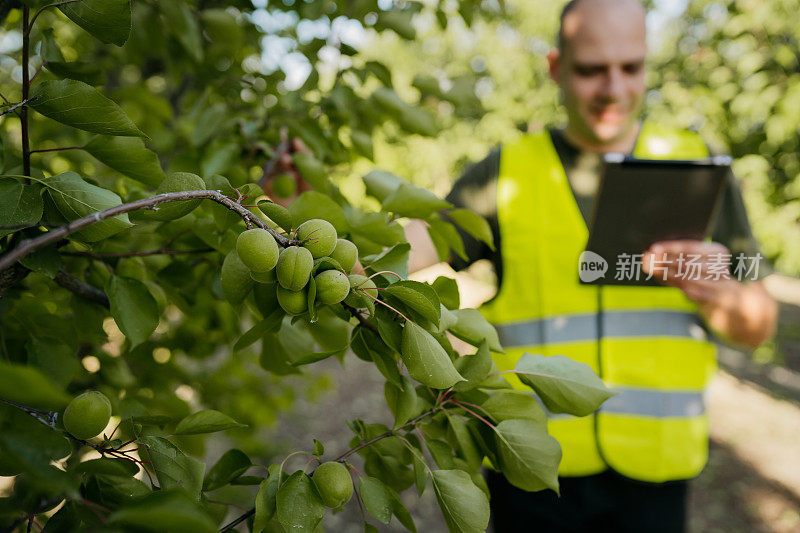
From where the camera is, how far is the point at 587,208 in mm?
1357

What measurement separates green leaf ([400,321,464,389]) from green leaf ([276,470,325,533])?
0.16 metres

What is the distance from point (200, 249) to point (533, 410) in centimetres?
50

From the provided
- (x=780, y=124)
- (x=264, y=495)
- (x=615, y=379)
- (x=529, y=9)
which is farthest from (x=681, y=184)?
(x=529, y=9)

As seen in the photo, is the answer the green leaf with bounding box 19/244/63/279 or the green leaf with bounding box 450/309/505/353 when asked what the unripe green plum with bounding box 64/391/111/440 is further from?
the green leaf with bounding box 450/309/505/353

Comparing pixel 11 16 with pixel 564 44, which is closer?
pixel 11 16

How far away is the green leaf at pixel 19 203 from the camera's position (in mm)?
504

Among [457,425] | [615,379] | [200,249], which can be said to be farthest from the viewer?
[615,379]

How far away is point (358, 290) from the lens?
498 millimetres

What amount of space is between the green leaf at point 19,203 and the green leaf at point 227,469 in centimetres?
33

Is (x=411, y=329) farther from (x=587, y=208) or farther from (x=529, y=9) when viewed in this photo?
(x=529, y=9)

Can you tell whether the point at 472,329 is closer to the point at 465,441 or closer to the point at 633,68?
the point at 465,441

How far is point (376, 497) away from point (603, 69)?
46.0 inches

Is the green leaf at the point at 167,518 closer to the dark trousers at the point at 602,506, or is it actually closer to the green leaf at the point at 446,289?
the green leaf at the point at 446,289

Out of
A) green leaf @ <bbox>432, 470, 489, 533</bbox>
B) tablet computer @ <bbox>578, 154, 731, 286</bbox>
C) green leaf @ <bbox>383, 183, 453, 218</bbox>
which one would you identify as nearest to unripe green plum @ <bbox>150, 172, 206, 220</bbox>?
green leaf @ <bbox>383, 183, 453, 218</bbox>
